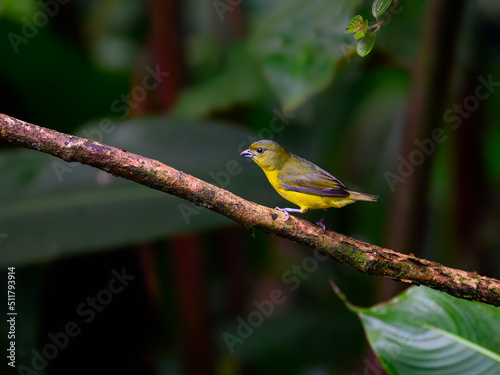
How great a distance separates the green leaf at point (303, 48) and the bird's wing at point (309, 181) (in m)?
0.48

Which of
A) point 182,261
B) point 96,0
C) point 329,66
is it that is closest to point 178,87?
point 182,261

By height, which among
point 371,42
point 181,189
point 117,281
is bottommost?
point 181,189

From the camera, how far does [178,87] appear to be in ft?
8.75

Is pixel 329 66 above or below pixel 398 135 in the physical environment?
below

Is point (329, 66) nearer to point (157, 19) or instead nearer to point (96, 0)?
point (157, 19)

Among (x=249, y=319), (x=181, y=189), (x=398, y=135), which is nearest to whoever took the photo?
(x=181, y=189)

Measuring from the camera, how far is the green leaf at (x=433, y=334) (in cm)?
140

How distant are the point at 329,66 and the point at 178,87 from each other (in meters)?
1.01

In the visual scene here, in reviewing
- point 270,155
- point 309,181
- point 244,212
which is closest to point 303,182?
point 309,181

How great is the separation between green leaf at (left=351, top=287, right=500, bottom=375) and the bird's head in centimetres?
45

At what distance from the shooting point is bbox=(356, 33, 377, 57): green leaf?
3.04ft

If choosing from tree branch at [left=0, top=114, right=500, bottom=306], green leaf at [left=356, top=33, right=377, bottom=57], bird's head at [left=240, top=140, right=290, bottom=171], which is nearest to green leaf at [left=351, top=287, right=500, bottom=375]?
tree branch at [left=0, top=114, right=500, bottom=306]

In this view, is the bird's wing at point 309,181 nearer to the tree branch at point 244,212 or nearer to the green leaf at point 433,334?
the tree branch at point 244,212

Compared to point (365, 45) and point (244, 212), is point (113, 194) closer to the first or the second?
point (244, 212)
